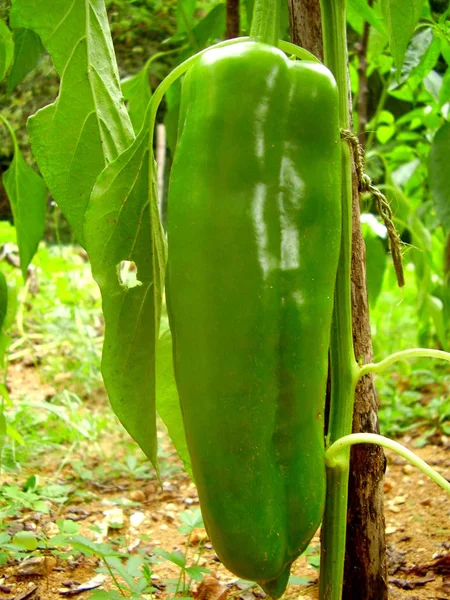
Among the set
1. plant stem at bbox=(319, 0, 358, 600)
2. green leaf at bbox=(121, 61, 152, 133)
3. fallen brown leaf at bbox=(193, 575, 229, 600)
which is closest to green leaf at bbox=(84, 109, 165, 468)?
plant stem at bbox=(319, 0, 358, 600)

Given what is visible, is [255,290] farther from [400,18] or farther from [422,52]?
[422,52]

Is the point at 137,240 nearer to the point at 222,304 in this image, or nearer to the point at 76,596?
the point at 222,304

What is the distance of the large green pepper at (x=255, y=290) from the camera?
51 cm

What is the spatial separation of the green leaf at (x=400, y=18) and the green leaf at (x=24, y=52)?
57 centimetres

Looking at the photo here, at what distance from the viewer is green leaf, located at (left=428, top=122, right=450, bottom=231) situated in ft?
3.61

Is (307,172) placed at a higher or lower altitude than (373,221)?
higher

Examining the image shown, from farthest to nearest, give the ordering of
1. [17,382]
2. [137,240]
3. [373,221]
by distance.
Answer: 1. [17,382]
2. [373,221]
3. [137,240]

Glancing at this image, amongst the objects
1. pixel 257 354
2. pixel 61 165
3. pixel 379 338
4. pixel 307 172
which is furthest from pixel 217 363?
pixel 379 338

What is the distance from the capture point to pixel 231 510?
515 mm

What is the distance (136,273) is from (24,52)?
552 mm

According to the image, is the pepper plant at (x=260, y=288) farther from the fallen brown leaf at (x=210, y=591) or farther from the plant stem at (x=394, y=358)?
the fallen brown leaf at (x=210, y=591)

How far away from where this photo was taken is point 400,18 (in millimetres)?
659

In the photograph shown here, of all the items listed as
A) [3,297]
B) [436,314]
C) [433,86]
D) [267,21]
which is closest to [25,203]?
[3,297]

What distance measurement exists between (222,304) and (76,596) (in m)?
0.54
